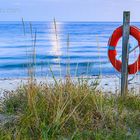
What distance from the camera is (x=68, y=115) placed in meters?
4.22

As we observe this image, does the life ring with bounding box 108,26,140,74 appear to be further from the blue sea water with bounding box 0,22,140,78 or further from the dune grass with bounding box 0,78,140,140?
the dune grass with bounding box 0,78,140,140

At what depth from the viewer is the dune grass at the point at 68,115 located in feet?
13.2

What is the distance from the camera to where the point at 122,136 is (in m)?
4.11

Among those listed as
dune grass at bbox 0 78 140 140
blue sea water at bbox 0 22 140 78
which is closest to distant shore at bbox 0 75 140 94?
blue sea water at bbox 0 22 140 78

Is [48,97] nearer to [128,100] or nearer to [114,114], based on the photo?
[114,114]

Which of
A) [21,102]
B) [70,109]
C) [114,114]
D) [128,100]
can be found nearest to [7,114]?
[21,102]

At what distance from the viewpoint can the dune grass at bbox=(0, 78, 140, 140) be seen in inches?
159

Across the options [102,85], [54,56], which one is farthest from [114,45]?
[54,56]

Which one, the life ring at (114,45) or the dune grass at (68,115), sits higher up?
the life ring at (114,45)

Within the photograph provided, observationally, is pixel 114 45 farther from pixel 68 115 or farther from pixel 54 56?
pixel 54 56

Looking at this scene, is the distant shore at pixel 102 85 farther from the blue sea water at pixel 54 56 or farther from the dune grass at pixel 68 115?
the dune grass at pixel 68 115

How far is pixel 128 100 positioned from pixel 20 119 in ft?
5.33

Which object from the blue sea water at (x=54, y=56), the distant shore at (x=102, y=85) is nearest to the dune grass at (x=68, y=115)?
the blue sea water at (x=54, y=56)

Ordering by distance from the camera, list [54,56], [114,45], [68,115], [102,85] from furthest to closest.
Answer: [54,56], [102,85], [114,45], [68,115]
